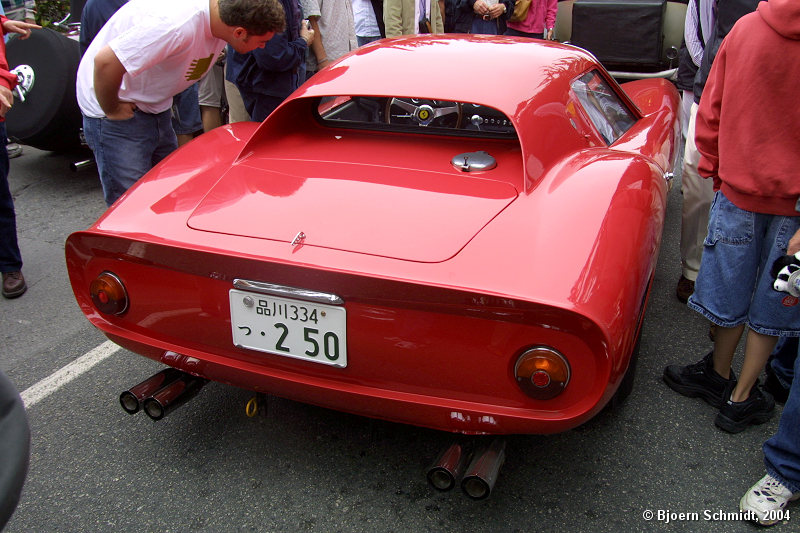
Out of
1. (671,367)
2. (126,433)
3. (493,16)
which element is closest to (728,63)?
(671,367)

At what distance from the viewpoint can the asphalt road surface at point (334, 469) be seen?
2.10 metres

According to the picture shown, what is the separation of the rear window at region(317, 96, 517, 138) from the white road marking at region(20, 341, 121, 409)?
4.93 ft

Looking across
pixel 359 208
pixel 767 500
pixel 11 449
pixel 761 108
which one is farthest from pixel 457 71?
pixel 11 449

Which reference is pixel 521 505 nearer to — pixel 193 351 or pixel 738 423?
pixel 738 423

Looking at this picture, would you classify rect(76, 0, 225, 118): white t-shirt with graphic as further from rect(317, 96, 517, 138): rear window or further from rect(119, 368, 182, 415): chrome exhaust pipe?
rect(119, 368, 182, 415): chrome exhaust pipe

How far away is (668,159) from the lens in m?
3.06

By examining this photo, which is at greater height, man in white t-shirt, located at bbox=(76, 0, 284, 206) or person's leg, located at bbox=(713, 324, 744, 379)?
man in white t-shirt, located at bbox=(76, 0, 284, 206)

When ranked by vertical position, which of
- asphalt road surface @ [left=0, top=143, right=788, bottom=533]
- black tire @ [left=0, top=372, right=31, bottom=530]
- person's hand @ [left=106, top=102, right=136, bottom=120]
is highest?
person's hand @ [left=106, top=102, right=136, bottom=120]

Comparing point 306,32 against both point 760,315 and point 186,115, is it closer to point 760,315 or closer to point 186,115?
point 186,115

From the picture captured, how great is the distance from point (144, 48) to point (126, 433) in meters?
1.63

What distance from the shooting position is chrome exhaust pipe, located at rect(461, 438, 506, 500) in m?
1.78

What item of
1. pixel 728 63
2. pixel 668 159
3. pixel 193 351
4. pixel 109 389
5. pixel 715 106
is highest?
pixel 728 63

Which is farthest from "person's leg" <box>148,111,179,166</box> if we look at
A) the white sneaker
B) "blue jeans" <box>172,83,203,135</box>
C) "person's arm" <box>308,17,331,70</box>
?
the white sneaker

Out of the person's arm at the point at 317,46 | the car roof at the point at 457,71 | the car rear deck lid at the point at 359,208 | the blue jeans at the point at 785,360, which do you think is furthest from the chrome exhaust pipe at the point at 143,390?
the person's arm at the point at 317,46
